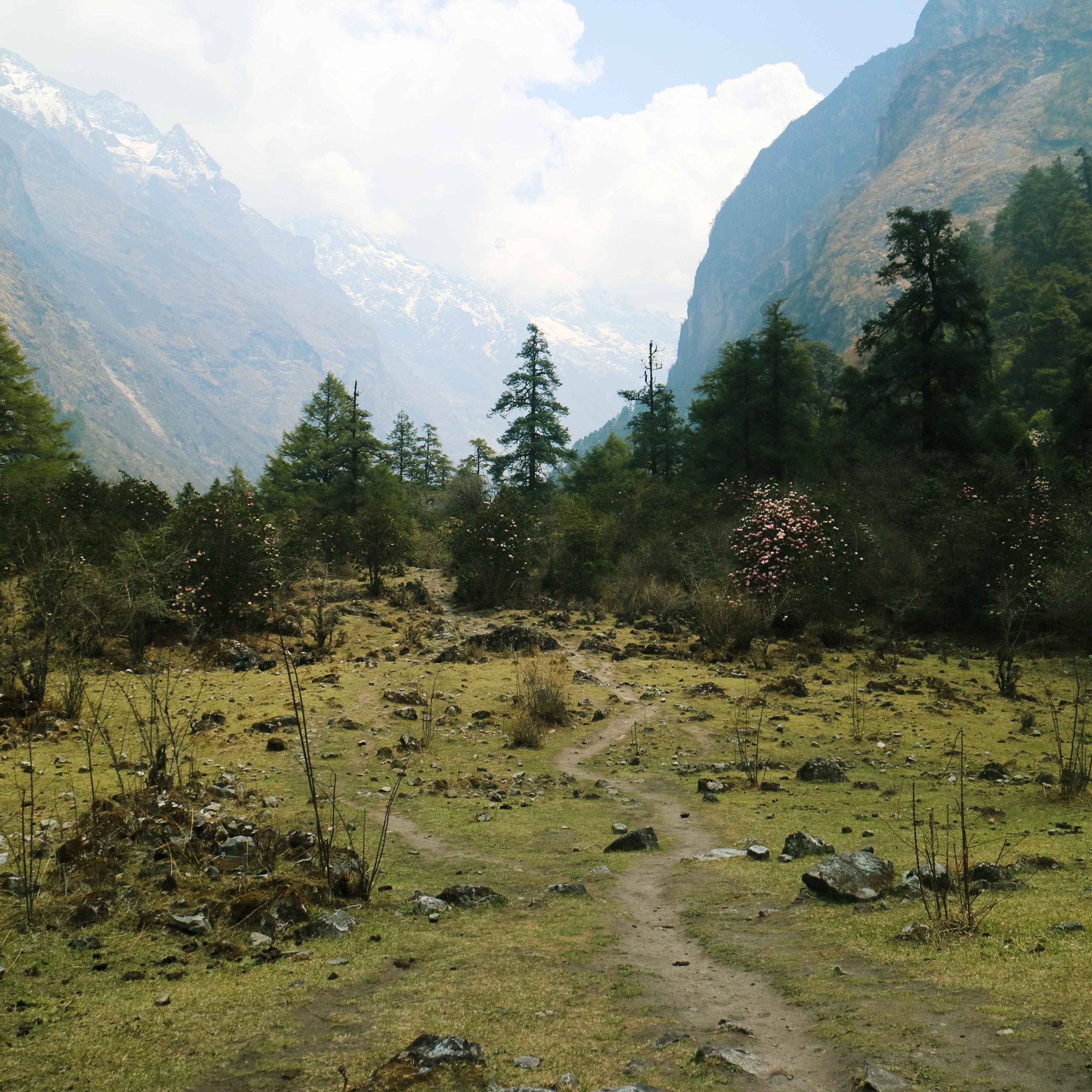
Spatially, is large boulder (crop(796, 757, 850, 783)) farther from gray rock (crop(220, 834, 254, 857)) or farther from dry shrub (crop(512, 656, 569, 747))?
gray rock (crop(220, 834, 254, 857))

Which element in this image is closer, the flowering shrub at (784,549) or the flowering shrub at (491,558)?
the flowering shrub at (784,549)

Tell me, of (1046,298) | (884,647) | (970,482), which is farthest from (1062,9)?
(884,647)

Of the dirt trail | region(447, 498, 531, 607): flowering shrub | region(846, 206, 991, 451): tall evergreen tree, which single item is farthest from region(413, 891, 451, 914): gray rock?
region(846, 206, 991, 451): tall evergreen tree

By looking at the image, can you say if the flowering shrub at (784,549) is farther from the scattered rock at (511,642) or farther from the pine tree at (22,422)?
the pine tree at (22,422)

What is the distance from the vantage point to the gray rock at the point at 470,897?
5.89 meters

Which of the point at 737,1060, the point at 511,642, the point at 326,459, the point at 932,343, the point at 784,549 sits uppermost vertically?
the point at 932,343

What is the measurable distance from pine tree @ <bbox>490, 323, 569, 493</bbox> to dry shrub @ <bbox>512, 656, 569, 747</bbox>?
3087 cm

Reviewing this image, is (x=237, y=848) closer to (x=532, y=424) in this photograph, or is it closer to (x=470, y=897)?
(x=470, y=897)

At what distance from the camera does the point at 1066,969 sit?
3.80m

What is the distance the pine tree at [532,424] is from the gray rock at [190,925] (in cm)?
4014

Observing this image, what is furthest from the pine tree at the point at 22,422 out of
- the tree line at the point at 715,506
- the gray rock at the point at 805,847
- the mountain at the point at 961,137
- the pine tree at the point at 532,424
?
the mountain at the point at 961,137

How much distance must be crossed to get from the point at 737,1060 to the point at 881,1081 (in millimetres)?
603

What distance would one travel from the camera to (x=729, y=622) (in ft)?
63.1

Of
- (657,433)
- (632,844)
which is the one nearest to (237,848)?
(632,844)
